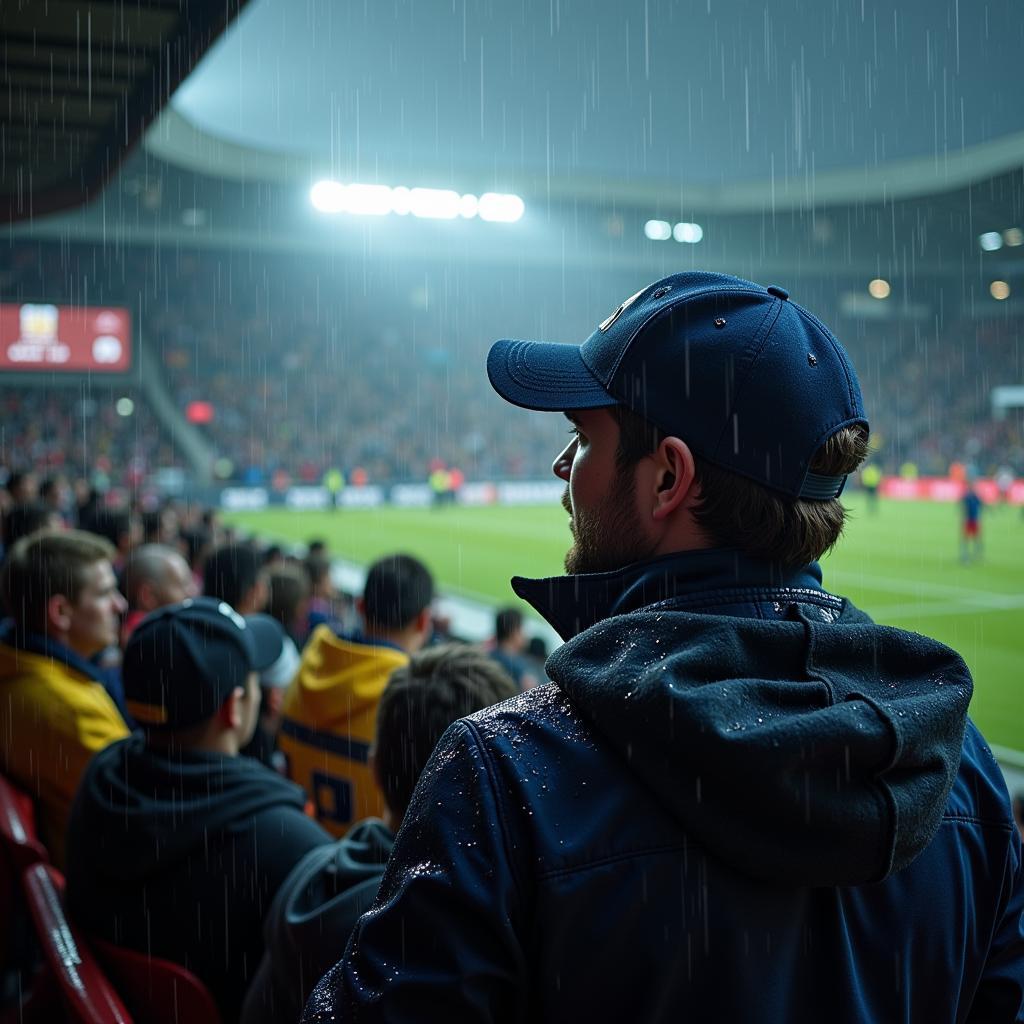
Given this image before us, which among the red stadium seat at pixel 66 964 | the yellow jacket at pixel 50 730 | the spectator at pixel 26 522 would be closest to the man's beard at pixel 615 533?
the red stadium seat at pixel 66 964

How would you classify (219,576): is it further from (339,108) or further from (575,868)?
(339,108)

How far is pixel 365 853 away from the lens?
2062 mm

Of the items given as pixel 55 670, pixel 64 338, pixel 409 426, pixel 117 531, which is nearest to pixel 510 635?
pixel 55 670

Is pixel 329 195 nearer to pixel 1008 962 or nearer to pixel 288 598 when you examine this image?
pixel 288 598

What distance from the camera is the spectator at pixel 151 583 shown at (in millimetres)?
5953

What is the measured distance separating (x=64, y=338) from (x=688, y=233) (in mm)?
27219

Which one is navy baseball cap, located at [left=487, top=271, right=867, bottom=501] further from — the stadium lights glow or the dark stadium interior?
the stadium lights glow

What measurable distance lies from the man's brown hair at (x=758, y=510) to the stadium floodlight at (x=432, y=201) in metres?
43.8

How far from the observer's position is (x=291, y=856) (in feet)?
7.91

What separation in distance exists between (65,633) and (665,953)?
367cm

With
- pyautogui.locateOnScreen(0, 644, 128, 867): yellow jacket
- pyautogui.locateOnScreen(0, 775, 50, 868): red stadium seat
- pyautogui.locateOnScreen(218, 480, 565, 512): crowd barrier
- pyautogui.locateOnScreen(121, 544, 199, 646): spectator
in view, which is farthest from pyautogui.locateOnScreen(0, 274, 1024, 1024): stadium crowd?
pyautogui.locateOnScreen(218, 480, 565, 512): crowd barrier

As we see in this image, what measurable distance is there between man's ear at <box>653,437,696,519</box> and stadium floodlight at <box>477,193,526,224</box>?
43935 millimetres

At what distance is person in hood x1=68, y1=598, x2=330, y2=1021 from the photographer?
2344 mm

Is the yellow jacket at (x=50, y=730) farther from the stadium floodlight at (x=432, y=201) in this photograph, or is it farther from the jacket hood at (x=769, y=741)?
the stadium floodlight at (x=432, y=201)
